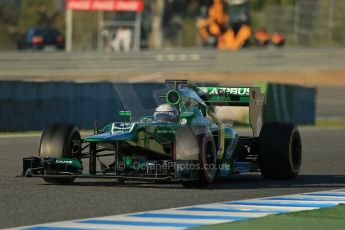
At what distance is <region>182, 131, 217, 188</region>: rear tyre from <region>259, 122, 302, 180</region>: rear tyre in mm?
1369

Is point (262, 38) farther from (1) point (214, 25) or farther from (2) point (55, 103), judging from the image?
(2) point (55, 103)

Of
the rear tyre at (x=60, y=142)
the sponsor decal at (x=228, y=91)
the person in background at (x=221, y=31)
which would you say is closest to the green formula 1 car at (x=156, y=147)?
the rear tyre at (x=60, y=142)

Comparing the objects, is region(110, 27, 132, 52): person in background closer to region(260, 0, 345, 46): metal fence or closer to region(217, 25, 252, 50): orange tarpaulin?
region(217, 25, 252, 50): orange tarpaulin

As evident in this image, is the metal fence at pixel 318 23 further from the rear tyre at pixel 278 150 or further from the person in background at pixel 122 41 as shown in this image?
the rear tyre at pixel 278 150

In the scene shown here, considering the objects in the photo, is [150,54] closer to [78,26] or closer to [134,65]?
[134,65]

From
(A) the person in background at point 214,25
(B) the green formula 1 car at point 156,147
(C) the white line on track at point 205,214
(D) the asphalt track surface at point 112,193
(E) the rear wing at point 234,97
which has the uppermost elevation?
(A) the person in background at point 214,25

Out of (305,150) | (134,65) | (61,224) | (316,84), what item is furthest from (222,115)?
(61,224)

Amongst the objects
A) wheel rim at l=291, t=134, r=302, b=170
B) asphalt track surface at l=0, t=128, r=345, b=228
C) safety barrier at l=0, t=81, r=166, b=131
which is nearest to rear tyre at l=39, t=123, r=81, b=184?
asphalt track surface at l=0, t=128, r=345, b=228

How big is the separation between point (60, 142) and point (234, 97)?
2.71 metres

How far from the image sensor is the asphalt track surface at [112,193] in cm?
1034

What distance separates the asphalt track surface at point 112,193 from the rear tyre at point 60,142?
36cm

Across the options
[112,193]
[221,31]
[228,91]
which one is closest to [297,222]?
[112,193]

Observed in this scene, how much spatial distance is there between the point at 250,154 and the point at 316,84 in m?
32.0

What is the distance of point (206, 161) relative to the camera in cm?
1266
